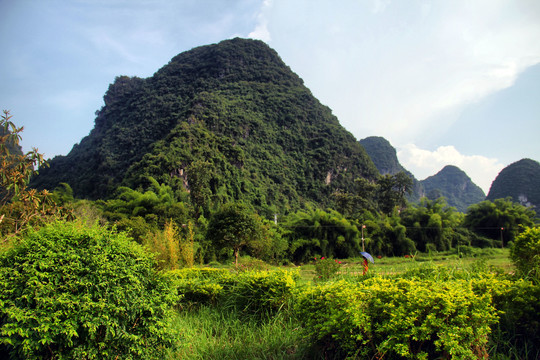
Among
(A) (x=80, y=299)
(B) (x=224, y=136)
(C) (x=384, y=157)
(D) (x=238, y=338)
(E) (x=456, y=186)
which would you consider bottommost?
(D) (x=238, y=338)

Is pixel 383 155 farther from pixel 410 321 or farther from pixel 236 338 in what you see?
pixel 410 321

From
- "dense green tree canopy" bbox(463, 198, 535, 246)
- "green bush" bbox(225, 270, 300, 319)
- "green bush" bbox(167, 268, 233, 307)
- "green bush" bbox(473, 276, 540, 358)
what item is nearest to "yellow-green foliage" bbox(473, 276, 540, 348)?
"green bush" bbox(473, 276, 540, 358)

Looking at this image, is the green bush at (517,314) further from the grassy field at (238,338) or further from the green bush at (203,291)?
the green bush at (203,291)

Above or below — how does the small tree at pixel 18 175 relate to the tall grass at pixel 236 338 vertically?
above

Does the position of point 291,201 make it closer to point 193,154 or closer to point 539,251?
point 193,154

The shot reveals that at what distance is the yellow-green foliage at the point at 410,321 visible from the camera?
214 centimetres

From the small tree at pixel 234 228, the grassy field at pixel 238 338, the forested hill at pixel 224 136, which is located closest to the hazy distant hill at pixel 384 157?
the forested hill at pixel 224 136

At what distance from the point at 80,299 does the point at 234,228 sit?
13.4 metres

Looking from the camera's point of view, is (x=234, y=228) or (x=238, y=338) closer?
(x=238, y=338)

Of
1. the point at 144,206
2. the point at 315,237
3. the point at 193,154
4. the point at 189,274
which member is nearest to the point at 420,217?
the point at 315,237

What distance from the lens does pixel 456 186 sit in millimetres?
128000

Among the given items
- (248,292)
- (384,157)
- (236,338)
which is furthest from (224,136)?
(384,157)

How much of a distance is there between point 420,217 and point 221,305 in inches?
925

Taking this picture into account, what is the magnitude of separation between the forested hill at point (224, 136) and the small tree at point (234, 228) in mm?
24186
